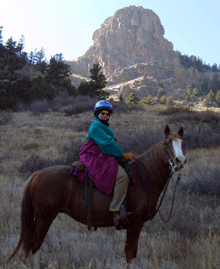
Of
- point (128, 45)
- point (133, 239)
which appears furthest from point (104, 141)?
point (128, 45)

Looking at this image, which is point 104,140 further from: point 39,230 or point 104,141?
point 39,230

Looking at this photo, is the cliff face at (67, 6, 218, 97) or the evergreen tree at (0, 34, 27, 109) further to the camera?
the cliff face at (67, 6, 218, 97)

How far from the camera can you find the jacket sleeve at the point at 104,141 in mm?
2760

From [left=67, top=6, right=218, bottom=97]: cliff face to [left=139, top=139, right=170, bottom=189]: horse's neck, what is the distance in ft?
391

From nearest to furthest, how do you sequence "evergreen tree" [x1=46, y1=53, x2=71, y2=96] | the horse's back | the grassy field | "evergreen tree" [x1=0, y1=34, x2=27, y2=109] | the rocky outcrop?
the horse's back, the grassy field, "evergreen tree" [x1=0, y1=34, x2=27, y2=109], "evergreen tree" [x1=46, y1=53, x2=71, y2=96], the rocky outcrop

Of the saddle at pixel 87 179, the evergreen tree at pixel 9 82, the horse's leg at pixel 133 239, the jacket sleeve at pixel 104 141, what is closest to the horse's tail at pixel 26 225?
the saddle at pixel 87 179

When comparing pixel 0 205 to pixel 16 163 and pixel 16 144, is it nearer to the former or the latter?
pixel 16 163

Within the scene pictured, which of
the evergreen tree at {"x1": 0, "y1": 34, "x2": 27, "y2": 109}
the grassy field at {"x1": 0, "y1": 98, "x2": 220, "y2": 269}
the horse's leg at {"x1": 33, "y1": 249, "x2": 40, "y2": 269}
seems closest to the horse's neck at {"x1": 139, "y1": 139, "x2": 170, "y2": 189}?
the grassy field at {"x1": 0, "y1": 98, "x2": 220, "y2": 269}

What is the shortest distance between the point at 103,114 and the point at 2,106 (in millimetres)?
20962

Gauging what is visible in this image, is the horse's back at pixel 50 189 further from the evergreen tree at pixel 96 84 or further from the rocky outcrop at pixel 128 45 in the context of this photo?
the rocky outcrop at pixel 128 45

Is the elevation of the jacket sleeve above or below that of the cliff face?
below

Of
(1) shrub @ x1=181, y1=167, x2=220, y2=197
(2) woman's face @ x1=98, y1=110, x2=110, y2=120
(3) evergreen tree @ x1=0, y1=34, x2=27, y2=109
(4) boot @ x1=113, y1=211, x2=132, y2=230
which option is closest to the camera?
(4) boot @ x1=113, y1=211, x2=132, y2=230

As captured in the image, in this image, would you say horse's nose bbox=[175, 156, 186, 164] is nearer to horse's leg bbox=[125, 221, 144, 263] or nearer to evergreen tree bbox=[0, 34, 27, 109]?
horse's leg bbox=[125, 221, 144, 263]

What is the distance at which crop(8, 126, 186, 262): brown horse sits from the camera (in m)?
2.70
